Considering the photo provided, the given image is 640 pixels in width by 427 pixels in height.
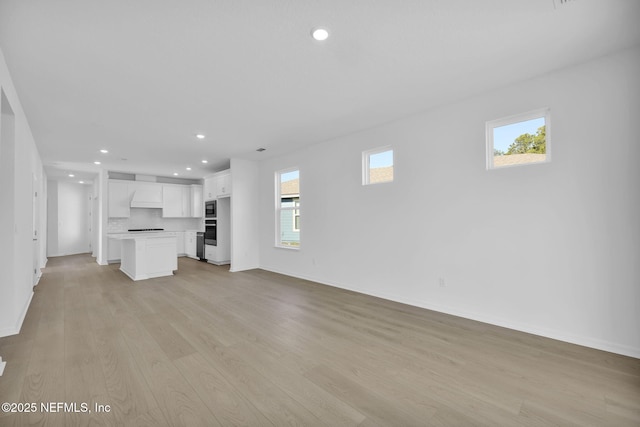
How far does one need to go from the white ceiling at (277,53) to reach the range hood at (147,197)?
13.7 ft

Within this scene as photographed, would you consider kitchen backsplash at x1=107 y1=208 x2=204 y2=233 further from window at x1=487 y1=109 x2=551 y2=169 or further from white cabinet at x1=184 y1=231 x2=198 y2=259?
window at x1=487 y1=109 x2=551 y2=169

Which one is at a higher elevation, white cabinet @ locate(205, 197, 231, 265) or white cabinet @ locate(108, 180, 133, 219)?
white cabinet @ locate(108, 180, 133, 219)

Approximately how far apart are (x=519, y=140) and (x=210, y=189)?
701cm

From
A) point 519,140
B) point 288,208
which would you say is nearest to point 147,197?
point 288,208

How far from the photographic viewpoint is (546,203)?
2.78 metres

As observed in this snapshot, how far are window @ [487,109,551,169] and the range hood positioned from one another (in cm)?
859

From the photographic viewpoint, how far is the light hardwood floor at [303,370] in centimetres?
172

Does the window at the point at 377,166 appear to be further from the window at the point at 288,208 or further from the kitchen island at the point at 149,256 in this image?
the kitchen island at the point at 149,256

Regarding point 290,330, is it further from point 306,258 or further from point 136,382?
point 306,258

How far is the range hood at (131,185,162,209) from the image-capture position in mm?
7859

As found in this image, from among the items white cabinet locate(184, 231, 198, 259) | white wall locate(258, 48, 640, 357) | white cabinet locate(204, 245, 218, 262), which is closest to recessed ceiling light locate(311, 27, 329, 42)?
white wall locate(258, 48, 640, 357)

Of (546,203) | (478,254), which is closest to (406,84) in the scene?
(546,203)

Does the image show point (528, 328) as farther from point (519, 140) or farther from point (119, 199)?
point (119, 199)

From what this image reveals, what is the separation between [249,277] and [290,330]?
2.92 metres
